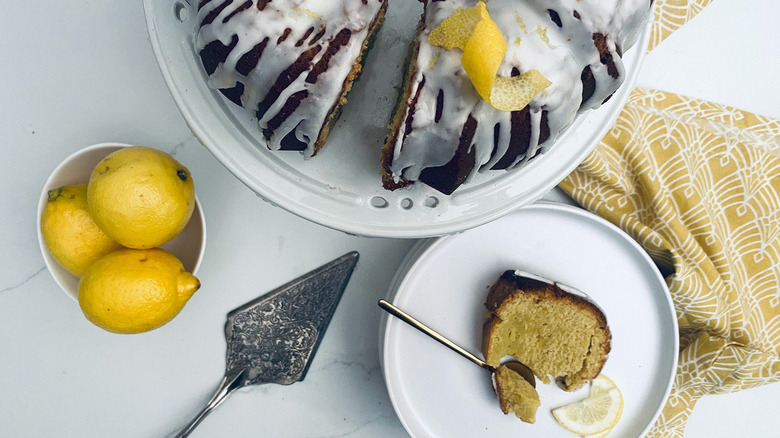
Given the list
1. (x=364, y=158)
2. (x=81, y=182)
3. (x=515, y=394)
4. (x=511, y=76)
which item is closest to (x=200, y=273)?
(x=81, y=182)

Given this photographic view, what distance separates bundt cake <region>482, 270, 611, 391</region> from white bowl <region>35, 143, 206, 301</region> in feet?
2.52

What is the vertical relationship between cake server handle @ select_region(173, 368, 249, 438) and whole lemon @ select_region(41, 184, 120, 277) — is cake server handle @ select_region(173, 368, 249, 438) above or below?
below

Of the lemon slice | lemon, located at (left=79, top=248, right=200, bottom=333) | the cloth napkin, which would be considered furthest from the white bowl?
the cloth napkin

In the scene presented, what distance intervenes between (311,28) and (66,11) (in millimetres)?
847

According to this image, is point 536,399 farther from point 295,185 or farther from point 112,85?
point 112,85

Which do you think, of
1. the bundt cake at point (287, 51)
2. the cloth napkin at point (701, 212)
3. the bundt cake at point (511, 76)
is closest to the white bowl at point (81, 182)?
the bundt cake at point (287, 51)

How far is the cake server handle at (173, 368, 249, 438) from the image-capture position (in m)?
1.54

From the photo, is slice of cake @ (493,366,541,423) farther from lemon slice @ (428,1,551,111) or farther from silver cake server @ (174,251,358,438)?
lemon slice @ (428,1,551,111)

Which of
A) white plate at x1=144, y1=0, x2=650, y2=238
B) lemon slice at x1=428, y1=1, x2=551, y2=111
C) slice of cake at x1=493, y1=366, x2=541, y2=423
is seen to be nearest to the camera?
lemon slice at x1=428, y1=1, x2=551, y2=111

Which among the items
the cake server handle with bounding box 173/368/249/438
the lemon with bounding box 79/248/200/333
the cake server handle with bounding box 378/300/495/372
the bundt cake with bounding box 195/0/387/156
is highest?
the bundt cake with bounding box 195/0/387/156

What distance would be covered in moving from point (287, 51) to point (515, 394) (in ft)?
3.31

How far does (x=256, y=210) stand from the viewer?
5.13ft

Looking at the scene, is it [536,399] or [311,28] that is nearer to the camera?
[311,28]

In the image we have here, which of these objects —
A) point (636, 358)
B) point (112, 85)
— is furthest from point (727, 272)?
point (112, 85)
